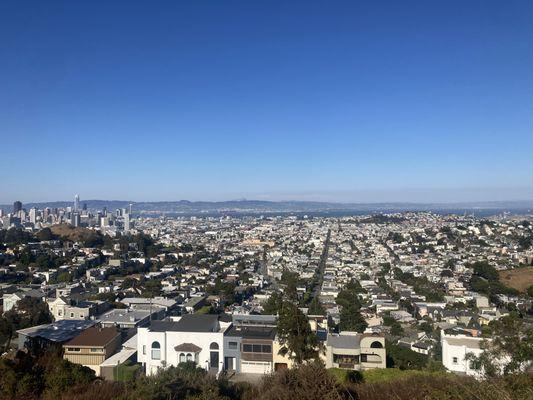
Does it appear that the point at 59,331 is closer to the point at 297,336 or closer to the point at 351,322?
the point at 297,336

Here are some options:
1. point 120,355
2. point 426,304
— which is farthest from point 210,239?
→ point 120,355

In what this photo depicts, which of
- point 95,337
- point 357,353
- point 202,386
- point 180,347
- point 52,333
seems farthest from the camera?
point 52,333

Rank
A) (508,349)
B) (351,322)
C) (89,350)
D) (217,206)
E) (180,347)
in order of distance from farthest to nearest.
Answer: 1. (217,206)
2. (351,322)
3. (89,350)
4. (180,347)
5. (508,349)

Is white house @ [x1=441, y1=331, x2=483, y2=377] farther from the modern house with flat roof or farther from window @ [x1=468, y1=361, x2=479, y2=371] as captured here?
the modern house with flat roof

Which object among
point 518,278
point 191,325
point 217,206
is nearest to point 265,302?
point 191,325

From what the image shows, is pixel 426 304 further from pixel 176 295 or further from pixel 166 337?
pixel 166 337
